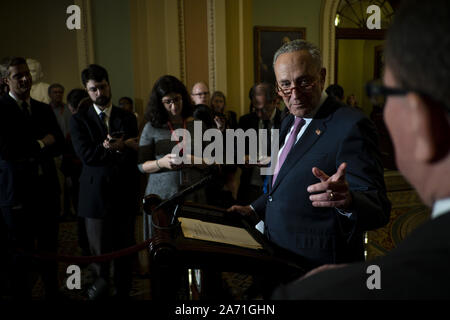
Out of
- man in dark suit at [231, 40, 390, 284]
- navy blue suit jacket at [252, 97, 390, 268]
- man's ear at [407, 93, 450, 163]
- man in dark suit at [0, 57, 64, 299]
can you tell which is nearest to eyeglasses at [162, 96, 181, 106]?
man in dark suit at [0, 57, 64, 299]

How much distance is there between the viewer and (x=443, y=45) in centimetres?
56

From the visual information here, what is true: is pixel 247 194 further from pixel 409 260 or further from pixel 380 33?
pixel 380 33

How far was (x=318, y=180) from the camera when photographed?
1564mm

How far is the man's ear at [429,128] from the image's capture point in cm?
59

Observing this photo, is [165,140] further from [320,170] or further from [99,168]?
[320,170]

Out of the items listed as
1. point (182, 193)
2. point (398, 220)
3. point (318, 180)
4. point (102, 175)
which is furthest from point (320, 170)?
point (398, 220)

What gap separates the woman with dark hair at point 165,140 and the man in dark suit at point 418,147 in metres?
2.05

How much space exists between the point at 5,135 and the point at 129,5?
4.75 meters

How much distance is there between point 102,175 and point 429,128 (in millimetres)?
2591

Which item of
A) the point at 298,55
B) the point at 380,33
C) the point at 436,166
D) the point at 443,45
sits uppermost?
the point at 380,33

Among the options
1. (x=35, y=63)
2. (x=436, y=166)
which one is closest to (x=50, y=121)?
(x=436, y=166)

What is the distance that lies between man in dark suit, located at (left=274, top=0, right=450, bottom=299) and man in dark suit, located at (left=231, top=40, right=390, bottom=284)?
579 millimetres

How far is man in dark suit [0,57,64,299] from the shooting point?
275 centimetres

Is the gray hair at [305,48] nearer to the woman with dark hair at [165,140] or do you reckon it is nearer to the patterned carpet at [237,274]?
the woman with dark hair at [165,140]
